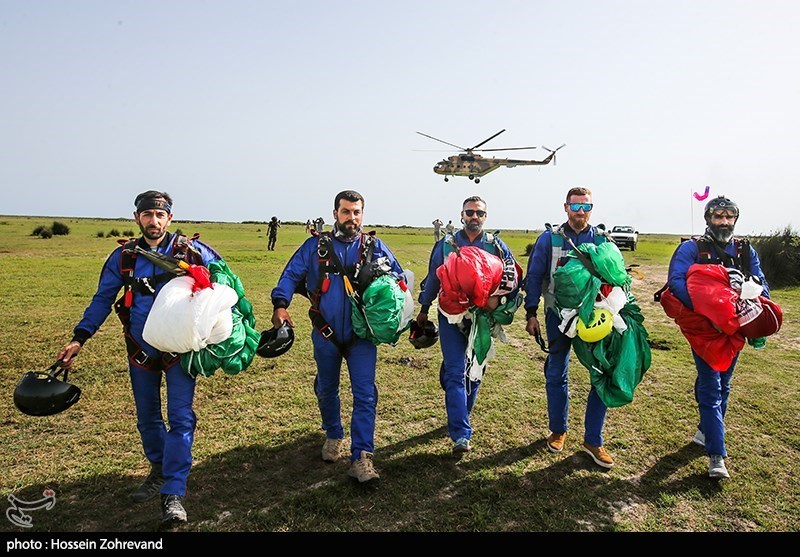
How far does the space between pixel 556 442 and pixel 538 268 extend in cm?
171

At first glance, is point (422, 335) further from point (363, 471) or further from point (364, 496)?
point (364, 496)

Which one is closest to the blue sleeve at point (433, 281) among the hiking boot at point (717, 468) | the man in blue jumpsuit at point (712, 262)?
the man in blue jumpsuit at point (712, 262)

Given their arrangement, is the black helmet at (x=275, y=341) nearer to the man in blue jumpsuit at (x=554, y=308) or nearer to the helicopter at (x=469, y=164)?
the man in blue jumpsuit at (x=554, y=308)

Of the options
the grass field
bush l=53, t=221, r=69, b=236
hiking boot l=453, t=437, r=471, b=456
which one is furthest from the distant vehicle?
bush l=53, t=221, r=69, b=236

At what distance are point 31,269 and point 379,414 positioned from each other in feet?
56.2

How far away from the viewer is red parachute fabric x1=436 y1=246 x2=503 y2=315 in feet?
14.4

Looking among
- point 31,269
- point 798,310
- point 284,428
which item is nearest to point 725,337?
point 284,428

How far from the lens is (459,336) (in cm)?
471

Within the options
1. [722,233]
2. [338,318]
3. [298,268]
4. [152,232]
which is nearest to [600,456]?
[722,233]

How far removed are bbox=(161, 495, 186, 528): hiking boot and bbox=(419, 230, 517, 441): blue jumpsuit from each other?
7.59ft

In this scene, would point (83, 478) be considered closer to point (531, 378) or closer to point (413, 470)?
point (413, 470)

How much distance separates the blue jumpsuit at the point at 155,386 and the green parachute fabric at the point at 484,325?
2.41 m

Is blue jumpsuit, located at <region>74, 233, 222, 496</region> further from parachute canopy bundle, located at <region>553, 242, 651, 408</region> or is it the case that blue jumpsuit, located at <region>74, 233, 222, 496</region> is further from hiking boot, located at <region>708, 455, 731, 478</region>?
hiking boot, located at <region>708, 455, 731, 478</region>
